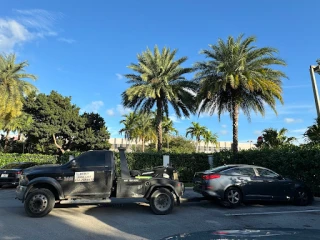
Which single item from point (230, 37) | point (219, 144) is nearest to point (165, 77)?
point (230, 37)

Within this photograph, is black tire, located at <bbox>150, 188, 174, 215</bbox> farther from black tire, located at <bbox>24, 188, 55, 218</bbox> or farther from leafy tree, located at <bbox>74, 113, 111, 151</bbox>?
leafy tree, located at <bbox>74, 113, 111, 151</bbox>

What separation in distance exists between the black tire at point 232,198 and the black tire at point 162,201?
8.11ft

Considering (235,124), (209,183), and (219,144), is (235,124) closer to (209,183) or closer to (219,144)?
(209,183)

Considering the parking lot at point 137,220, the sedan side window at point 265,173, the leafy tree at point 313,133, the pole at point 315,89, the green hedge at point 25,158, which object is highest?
the pole at point 315,89

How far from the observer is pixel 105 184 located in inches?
367

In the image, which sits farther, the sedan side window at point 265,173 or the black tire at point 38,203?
the sedan side window at point 265,173

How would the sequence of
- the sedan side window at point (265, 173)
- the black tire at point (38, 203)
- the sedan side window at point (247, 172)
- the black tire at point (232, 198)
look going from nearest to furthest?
the black tire at point (38, 203) < the black tire at point (232, 198) < the sedan side window at point (247, 172) < the sedan side window at point (265, 173)

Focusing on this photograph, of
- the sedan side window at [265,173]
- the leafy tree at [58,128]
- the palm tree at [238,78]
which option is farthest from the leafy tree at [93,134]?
the sedan side window at [265,173]

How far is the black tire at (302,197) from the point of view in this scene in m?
11.5

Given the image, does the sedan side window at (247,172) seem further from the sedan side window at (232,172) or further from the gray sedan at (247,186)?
the sedan side window at (232,172)

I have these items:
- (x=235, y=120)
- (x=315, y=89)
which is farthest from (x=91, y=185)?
(x=235, y=120)

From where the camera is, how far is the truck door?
9.20m

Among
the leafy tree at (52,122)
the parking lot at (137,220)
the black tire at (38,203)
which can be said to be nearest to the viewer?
the parking lot at (137,220)

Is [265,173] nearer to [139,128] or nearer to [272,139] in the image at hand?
[272,139]
